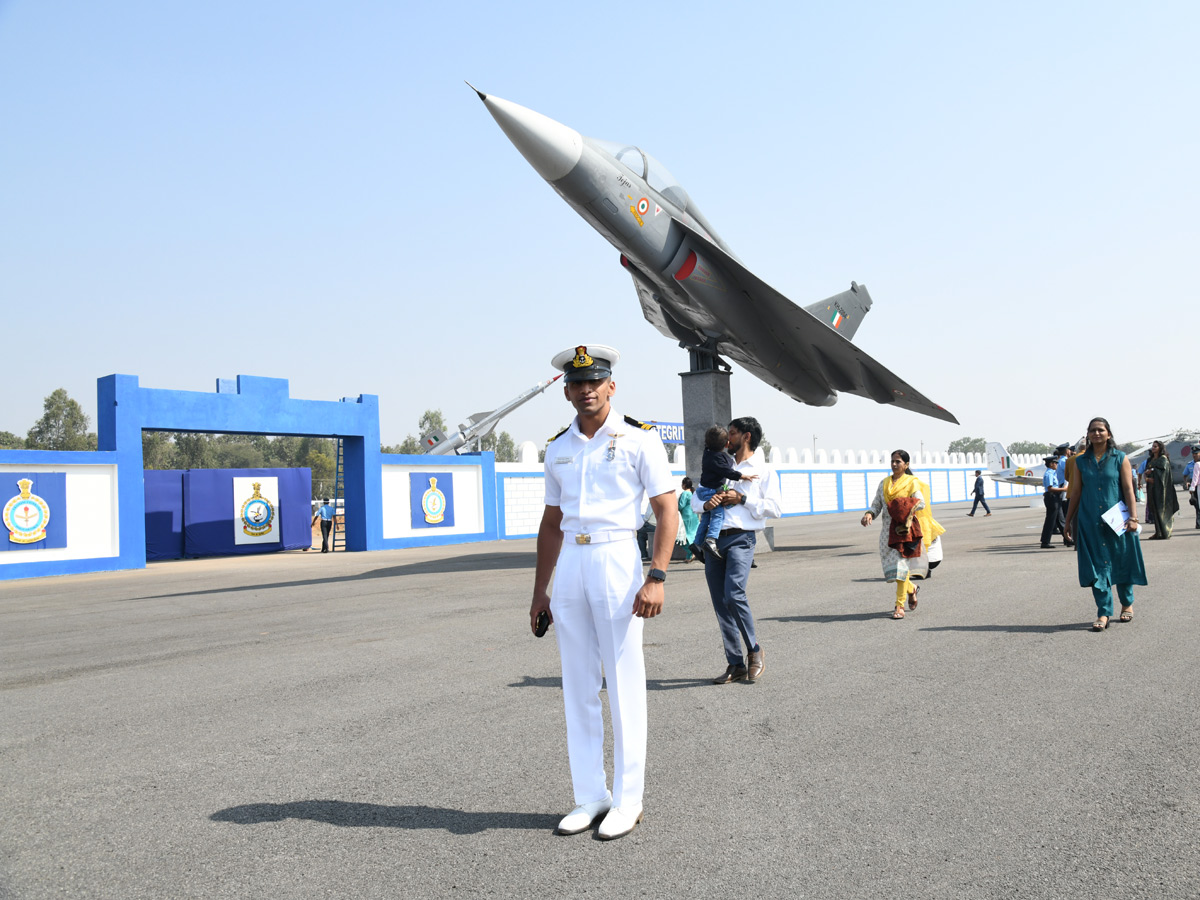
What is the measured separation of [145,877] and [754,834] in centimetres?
221

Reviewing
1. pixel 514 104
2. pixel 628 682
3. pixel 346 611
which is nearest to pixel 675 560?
pixel 346 611

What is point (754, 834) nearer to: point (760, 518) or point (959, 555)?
point (760, 518)

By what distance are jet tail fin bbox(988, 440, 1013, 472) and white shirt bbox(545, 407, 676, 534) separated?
49.0 metres

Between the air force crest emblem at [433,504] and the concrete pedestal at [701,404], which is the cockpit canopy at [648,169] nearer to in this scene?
the concrete pedestal at [701,404]

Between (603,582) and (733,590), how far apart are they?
2625 mm

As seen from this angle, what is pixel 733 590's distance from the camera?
5.91 m

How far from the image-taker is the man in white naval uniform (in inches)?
137

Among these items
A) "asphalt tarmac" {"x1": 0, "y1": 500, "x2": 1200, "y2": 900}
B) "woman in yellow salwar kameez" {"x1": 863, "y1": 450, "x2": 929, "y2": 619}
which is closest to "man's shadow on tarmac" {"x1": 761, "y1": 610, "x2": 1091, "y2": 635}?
A: "asphalt tarmac" {"x1": 0, "y1": 500, "x2": 1200, "y2": 900}

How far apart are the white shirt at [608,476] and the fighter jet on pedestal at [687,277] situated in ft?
34.3

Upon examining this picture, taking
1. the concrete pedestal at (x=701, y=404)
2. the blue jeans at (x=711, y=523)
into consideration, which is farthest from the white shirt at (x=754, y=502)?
the concrete pedestal at (x=701, y=404)

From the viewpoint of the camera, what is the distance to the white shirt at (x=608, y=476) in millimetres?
3588

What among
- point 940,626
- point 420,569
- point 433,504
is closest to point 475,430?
point 433,504

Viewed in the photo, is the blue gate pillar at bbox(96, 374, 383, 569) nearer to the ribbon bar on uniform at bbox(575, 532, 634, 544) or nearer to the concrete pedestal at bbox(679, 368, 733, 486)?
the concrete pedestal at bbox(679, 368, 733, 486)

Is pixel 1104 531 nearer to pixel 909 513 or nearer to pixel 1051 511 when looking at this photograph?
pixel 909 513
